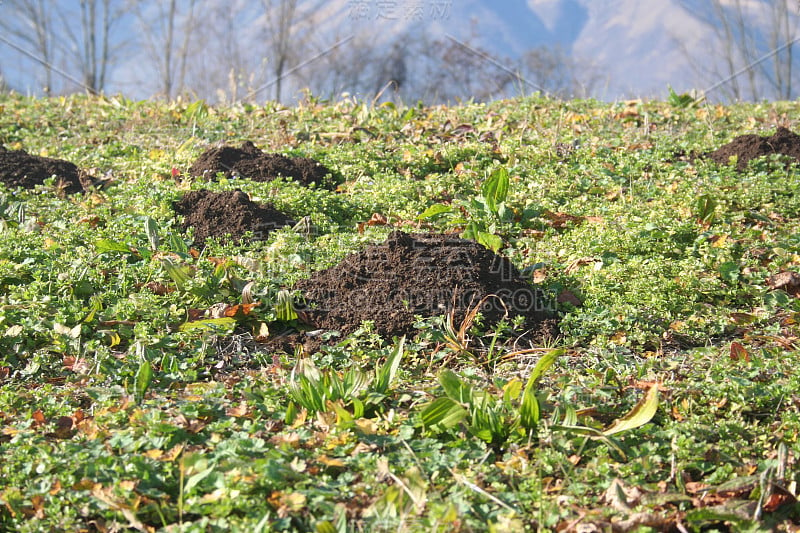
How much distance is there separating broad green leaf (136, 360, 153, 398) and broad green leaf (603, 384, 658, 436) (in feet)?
6.13

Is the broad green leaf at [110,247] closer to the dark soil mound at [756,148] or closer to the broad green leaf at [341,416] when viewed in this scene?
the broad green leaf at [341,416]

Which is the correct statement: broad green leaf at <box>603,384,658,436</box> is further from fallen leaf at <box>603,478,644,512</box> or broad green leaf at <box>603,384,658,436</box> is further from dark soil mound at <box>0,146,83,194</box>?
dark soil mound at <box>0,146,83,194</box>

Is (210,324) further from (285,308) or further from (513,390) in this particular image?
(513,390)

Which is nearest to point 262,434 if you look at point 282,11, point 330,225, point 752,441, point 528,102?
point 752,441

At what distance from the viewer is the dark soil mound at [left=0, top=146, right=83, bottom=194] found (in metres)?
5.78

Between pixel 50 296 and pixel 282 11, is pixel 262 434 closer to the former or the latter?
pixel 50 296

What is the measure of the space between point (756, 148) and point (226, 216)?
14.0 feet

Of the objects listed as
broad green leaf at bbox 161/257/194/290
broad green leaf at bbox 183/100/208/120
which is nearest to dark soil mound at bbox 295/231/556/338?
broad green leaf at bbox 161/257/194/290

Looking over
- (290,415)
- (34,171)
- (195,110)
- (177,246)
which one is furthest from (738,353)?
(195,110)

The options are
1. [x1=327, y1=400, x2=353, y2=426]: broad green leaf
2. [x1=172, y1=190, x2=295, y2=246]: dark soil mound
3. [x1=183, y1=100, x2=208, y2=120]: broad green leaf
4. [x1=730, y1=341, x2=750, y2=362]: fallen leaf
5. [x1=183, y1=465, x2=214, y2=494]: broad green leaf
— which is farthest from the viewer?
[x1=183, y1=100, x2=208, y2=120]: broad green leaf

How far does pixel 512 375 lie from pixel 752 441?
40.7 inches

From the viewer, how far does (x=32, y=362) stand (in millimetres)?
3512

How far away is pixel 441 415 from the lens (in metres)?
2.90

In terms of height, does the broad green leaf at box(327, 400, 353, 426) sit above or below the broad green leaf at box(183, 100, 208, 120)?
below
